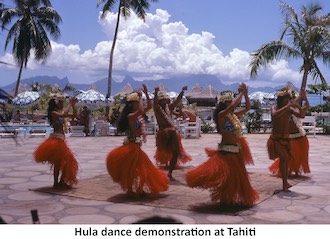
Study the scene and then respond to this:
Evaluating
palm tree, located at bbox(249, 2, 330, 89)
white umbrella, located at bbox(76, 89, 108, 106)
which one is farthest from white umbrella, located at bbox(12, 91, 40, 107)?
palm tree, located at bbox(249, 2, 330, 89)

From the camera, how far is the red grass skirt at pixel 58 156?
4938mm

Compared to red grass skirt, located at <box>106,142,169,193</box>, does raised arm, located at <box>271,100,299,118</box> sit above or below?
above

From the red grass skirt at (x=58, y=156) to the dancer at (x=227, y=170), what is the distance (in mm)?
1666

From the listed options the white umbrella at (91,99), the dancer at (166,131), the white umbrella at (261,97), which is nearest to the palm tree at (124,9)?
the white umbrella at (91,99)

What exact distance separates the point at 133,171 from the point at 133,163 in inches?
3.4

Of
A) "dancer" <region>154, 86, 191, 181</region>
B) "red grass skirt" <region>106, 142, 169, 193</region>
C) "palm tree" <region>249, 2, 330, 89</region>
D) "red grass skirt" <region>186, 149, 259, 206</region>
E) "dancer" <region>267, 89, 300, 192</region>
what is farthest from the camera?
"palm tree" <region>249, 2, 330, 89</region>

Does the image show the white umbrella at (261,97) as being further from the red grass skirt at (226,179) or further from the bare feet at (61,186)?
the red grass skirt at (226,179)

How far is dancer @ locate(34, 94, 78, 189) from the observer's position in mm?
4945

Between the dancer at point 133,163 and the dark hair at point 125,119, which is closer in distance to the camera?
the dancer at point 133,163

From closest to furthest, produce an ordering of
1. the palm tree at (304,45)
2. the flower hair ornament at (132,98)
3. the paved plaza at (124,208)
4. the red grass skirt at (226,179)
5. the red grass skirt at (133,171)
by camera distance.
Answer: the paved plaza at (124,208), the red grass skirt at (226,179), the red grass skirt at (133,171), the flower hair ornament at (132,98), the palm tree at (304,45)

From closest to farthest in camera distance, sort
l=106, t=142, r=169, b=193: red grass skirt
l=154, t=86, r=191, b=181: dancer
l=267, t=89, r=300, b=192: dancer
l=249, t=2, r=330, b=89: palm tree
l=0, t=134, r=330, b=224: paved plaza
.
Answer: l=0, t=134, r=330, b=224: paved plaza < l=106, t=142, r=169, b=193: red grass skirt < l=267, t=89, r=300, b=192: dancer < l=154, t=86, r=191, b=181: dancer < l=249, t=2, r=330, b=89: palm tree

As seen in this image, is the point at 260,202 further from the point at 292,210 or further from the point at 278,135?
the point at 278,135

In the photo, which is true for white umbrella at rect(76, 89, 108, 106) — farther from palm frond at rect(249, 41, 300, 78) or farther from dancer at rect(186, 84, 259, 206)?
dancer at rect(186, 84, 259, 206)

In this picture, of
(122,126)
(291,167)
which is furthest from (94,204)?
(291,167)
